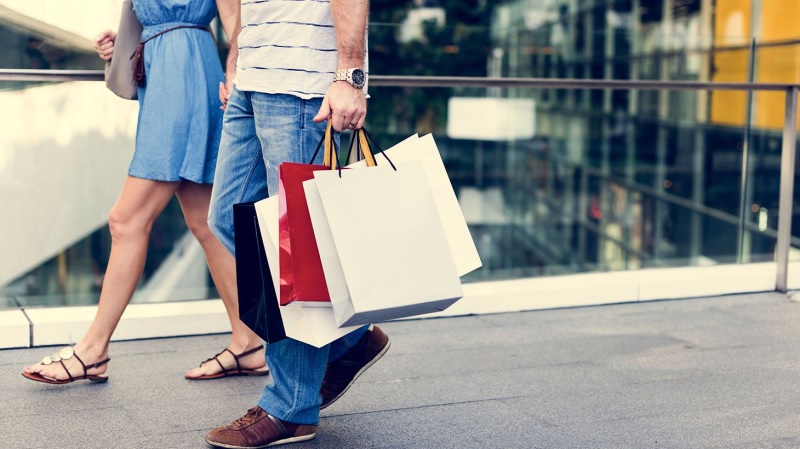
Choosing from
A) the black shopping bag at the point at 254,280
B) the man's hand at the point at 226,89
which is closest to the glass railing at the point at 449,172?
the man's hand at the point at 226,89

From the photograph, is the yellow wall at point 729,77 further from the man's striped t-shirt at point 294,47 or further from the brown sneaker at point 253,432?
the brown sneaker at point 253,432

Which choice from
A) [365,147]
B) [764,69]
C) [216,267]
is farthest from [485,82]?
[365,147]

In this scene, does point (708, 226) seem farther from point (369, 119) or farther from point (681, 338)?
point (681, 338)

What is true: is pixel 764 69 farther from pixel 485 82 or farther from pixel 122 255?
pixel 122 255

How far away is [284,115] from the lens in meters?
2.62

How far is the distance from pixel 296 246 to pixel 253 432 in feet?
2.13

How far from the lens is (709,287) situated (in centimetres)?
515

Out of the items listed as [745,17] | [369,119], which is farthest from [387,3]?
[369,119]

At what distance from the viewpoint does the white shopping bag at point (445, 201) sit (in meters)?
2.56

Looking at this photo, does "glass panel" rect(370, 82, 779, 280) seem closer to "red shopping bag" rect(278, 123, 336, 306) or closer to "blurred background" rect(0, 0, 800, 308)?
"blurred background" rect(0, 0, 800, 308)

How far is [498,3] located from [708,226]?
1569 cm

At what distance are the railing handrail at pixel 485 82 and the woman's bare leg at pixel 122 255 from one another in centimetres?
90

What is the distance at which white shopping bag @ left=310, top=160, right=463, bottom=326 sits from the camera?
2336mm

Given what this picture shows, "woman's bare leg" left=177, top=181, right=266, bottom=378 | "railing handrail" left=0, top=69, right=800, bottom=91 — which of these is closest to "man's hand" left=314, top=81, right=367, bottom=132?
"woman's bare leg" left=177, top=181, right=266, bottom=378
